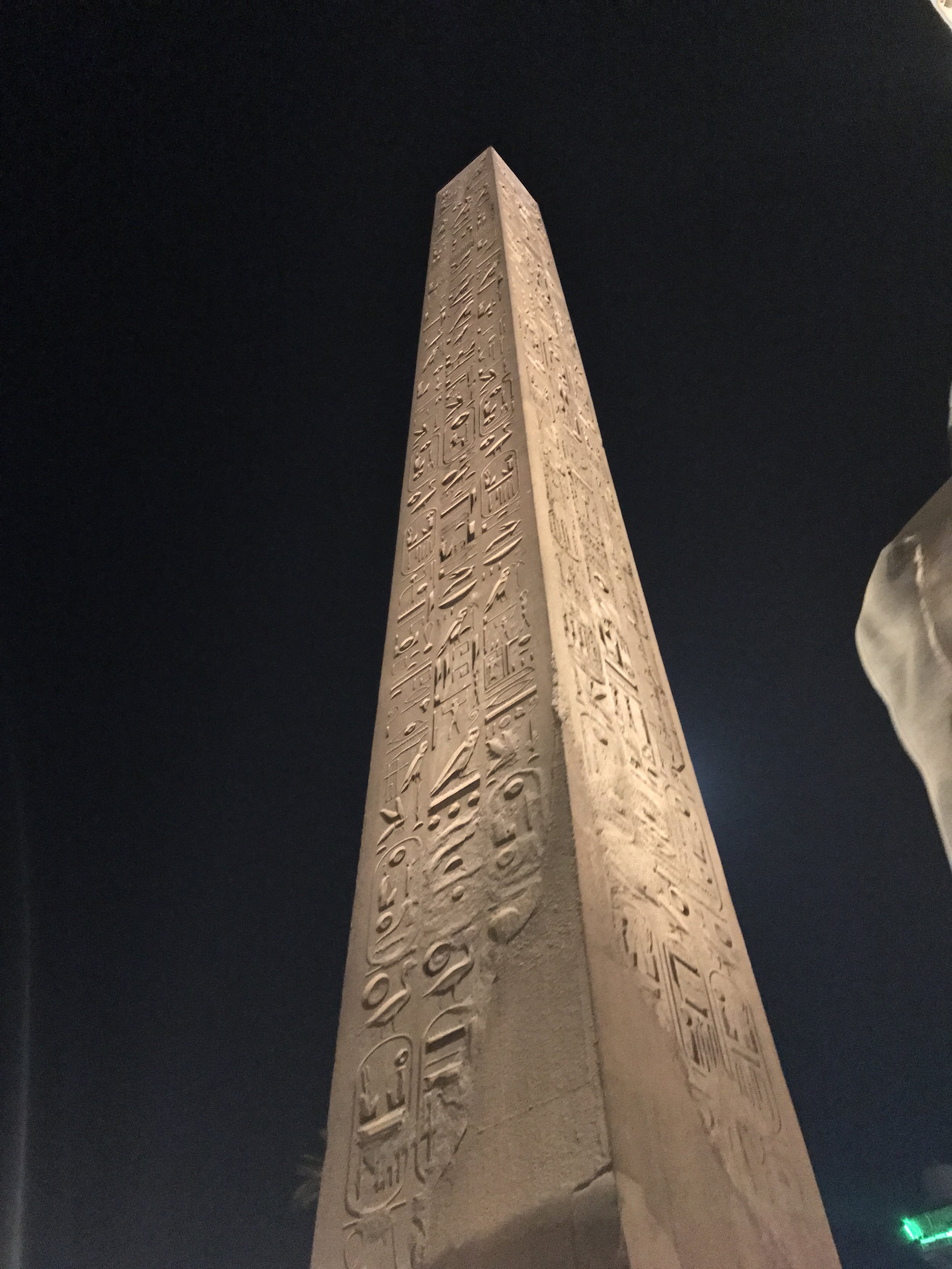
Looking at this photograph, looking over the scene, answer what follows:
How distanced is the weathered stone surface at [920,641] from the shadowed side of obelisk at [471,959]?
0.91 meters

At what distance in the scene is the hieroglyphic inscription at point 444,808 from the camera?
6.70ft

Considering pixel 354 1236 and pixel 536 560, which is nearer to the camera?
pixel 354 1236

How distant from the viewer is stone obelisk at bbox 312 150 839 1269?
5.95 feet

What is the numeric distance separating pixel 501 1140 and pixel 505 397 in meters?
3.09

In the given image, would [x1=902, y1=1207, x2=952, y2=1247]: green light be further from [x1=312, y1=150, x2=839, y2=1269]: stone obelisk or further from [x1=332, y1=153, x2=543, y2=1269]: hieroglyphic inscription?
[x1=332, y1=153, x2=543, y2=1269]: hieroglyphic inscription

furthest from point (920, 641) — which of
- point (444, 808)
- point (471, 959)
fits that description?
point (444, 808)

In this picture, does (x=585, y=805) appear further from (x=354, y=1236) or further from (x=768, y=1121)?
(x=354, y=1236)

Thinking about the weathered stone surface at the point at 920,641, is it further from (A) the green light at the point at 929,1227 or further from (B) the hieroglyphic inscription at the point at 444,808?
(A) the green light at the point at 929,1227

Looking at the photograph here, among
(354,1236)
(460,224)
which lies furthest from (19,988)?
(354,1236)

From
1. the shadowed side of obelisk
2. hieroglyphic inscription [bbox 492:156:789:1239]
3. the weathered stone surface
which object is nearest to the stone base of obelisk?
the shadowed side of obelisk

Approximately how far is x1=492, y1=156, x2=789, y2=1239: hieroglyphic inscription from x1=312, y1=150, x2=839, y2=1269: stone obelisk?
0.04 feet

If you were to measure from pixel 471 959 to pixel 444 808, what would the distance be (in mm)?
525

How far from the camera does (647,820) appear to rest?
2.69 m

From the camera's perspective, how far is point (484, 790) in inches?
101
